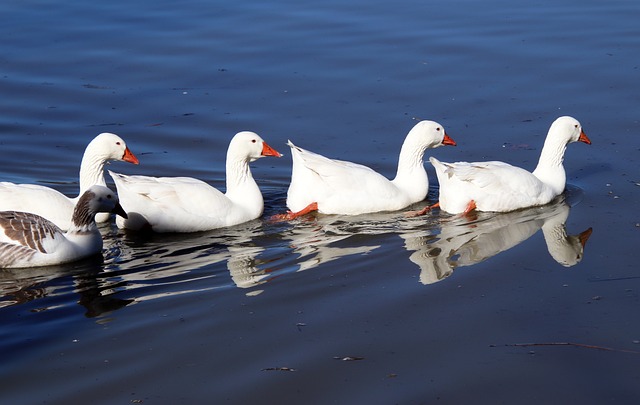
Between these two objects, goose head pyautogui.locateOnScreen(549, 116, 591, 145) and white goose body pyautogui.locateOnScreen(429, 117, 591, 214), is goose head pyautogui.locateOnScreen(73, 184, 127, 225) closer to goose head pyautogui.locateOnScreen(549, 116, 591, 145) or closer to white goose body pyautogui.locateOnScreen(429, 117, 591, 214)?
white goose body pyautogui.locateOnScreen(429, 117, 591, 214)

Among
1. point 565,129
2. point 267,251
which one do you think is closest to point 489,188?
point 565,129

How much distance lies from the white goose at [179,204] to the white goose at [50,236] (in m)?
0.52

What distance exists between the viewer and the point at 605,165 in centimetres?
1179

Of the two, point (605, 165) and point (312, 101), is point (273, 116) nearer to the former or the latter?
point (312, 101)

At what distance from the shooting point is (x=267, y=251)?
9.68 meters

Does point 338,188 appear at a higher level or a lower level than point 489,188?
higher

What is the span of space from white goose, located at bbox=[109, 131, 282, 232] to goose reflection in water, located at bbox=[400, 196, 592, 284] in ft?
6.12

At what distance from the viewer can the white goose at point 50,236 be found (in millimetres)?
9289

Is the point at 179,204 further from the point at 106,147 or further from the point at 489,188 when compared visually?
the point at 489,188

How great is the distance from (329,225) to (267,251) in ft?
3.69

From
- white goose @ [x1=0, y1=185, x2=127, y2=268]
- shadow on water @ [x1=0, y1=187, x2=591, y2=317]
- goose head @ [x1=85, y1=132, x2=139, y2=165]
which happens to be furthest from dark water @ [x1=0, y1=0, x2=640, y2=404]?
goose head @ [x1=85, y1=132, x2=139, y2=165]

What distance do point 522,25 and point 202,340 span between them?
11.1 m

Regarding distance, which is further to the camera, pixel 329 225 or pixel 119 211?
pixel 329 225

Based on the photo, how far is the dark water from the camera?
6977 millimetres
